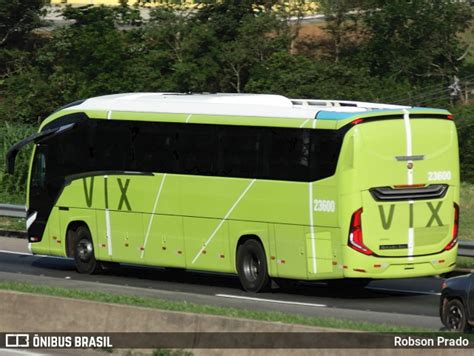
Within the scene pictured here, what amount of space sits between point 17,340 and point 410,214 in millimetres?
7315

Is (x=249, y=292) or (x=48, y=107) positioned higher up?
(x=48, y=107)

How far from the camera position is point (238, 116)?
74.9 feet

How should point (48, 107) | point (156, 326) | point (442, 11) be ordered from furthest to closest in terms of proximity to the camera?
point (48, 107) → point (442, 11) → point (156, 326)

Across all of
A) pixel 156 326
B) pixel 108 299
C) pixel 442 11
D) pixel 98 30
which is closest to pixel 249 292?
pixel 108 299

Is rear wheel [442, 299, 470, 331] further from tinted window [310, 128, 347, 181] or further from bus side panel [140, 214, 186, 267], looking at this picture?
bus side panel [140, 214, 186, 267]

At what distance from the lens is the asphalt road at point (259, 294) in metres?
19.7

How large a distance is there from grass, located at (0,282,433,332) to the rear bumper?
142 inches

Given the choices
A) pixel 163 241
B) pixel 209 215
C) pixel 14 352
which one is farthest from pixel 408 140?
pixel 14 352

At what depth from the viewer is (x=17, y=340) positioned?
1652 cm

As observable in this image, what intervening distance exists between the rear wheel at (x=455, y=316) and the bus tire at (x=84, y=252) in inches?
432

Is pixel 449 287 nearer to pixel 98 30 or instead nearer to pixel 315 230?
pixel 315 230

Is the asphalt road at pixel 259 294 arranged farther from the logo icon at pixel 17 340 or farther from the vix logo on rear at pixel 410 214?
the logo icon at pixel 17 340

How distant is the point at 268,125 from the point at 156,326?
25.6 feet

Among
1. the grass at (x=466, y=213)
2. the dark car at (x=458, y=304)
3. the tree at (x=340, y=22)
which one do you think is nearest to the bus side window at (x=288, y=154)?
the dark car at (x=458, y=304)
